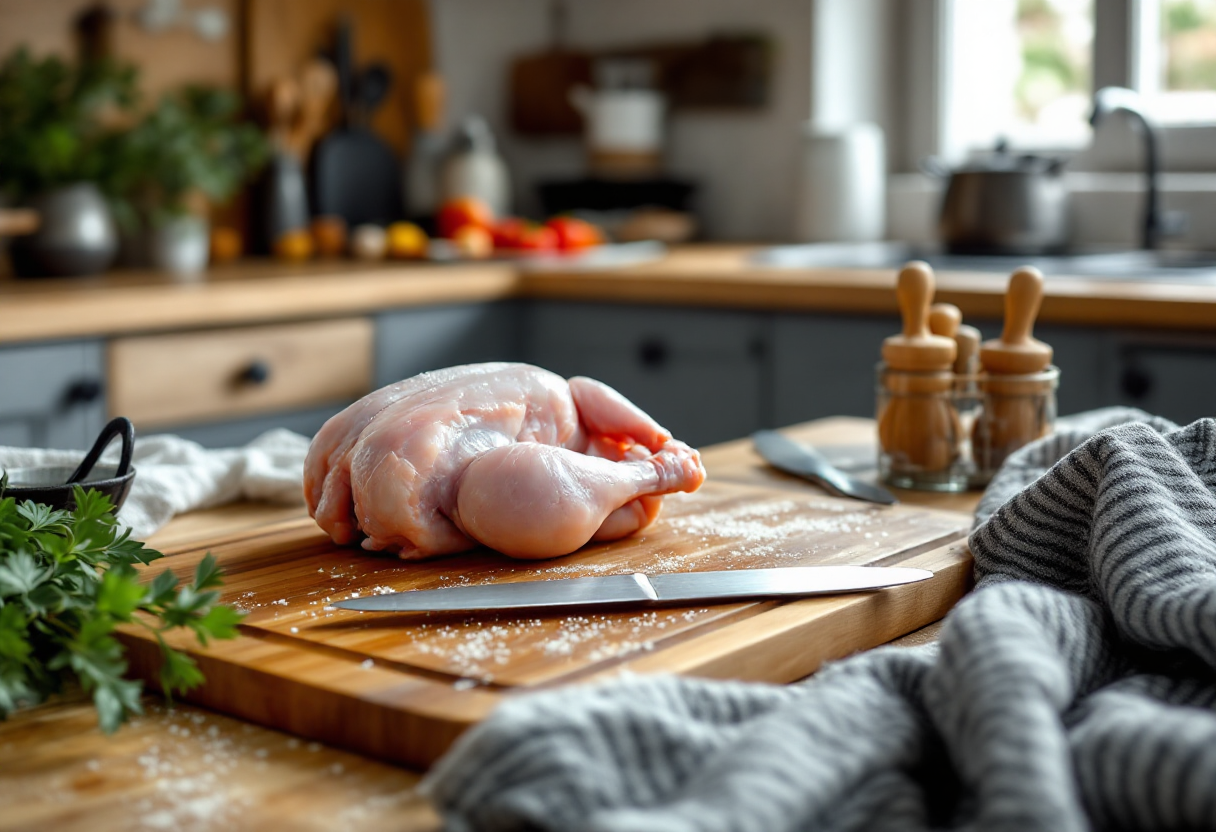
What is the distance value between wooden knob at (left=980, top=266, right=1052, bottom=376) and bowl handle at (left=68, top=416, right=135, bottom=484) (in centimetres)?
67

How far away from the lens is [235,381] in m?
2.25

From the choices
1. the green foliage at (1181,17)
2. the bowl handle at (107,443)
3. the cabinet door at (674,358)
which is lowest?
the cabinet door at (674,358)

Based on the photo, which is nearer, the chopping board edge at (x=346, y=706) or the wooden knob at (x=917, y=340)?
the chopping board edge at (x=346, y=706)

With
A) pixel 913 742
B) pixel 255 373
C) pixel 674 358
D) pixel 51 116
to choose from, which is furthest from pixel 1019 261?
pixel 913 742

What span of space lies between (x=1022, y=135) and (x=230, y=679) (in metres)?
2.69

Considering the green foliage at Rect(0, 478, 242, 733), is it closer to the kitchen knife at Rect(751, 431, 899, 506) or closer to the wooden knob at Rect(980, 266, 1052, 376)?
the kitchen knife at Rect(751, 431, 899, 506)

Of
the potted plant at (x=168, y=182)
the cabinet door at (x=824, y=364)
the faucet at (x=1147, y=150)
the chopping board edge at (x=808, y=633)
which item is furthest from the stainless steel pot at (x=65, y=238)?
the chopping board edge at (x=808, y=633)

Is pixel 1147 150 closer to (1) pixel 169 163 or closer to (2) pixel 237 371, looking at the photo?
(2) pixel 237 371

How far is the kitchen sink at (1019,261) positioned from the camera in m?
2.35

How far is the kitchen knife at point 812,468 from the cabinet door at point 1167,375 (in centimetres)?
80

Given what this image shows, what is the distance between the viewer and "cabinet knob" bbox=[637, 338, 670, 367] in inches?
98.1

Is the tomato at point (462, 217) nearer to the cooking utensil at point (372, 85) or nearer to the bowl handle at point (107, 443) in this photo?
the cooking utensil at point (372, 85)

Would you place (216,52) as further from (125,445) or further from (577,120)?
(125,445)

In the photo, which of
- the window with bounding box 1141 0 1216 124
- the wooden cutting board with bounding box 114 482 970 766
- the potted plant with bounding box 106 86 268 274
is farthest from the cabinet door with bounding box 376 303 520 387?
the wooden cutting board with bounding box 114 482 970 766
